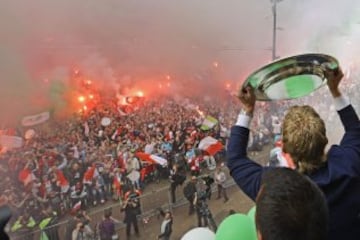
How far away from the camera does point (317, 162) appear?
85cm

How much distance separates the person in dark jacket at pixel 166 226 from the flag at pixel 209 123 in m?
0.50

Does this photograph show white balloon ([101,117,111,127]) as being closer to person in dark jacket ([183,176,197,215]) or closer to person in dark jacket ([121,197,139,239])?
person in dark jacket ([121,197,139,239])

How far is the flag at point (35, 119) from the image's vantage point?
1653mm

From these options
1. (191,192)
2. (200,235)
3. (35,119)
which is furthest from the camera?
(191,192)

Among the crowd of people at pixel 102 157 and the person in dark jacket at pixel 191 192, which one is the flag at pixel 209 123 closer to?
the crowd of people at pixel 102 157

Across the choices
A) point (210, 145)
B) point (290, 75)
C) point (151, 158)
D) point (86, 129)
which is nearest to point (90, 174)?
point (86, 129)

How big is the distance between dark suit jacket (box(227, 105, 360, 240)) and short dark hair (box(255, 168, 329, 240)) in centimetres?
21

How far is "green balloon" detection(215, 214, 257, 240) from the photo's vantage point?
1538 mm

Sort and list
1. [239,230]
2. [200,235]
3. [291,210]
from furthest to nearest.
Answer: [200,235], [239,230], [291,210]

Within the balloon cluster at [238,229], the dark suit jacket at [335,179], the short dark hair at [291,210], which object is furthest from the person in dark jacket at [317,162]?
the balloon cluster at [238,229]

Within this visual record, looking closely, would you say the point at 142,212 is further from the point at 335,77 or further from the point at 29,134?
the point at 335,77

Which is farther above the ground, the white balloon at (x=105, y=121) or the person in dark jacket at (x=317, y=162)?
the person in dark jacket at (x=317, y=162)

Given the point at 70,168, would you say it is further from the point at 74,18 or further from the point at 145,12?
the point at 145,12

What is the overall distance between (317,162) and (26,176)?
4.01 ft
